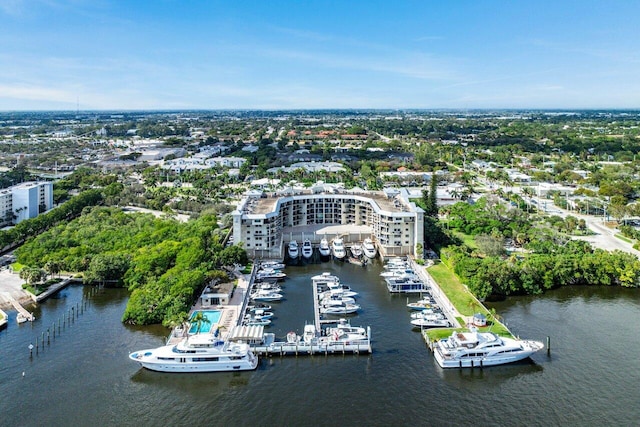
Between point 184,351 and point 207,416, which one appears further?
point 184,351

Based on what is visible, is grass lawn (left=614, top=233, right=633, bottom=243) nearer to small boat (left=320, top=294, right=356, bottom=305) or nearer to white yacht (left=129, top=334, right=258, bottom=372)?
small boat (left=320, top=294, right=356, bottom=305)

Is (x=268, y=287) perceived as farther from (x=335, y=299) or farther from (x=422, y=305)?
(x=422, y=305)

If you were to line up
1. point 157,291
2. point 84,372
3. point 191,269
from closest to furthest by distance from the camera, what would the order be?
1. point 84,372
2. point 157,291
3. point 191,269

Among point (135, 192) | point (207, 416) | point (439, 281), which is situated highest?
point (135, 192)

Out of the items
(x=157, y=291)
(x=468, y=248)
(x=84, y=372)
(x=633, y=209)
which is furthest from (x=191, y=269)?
(x=633, y=209)

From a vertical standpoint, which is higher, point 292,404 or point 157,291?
point 157,291

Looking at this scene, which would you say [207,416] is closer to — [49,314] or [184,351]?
[184,351]

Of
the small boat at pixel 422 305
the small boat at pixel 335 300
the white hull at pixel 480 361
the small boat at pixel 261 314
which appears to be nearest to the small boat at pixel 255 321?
the small boat at pixel 261 314

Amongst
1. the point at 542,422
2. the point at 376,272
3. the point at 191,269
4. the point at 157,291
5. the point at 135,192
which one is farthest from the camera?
the point at 135,192
